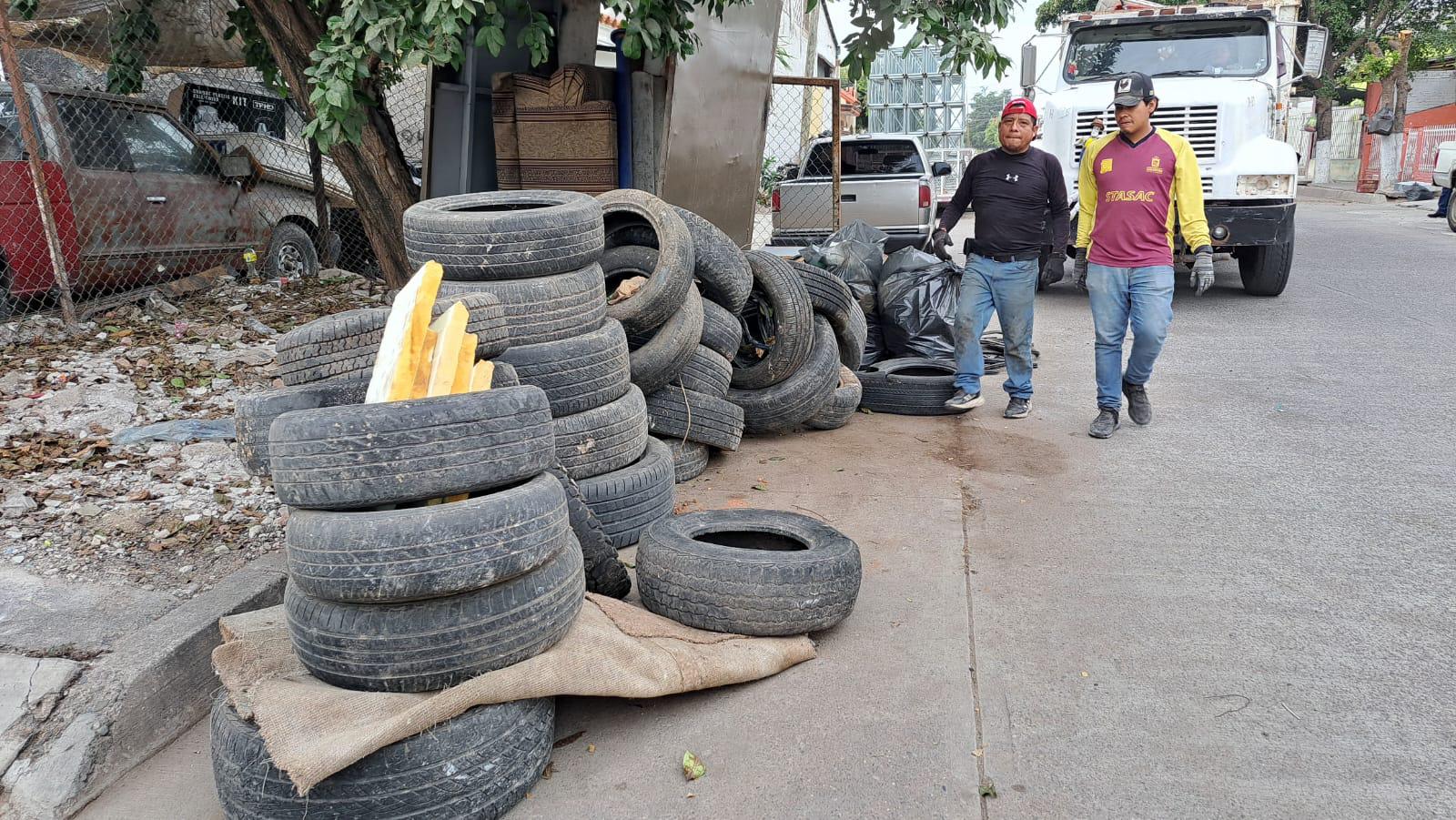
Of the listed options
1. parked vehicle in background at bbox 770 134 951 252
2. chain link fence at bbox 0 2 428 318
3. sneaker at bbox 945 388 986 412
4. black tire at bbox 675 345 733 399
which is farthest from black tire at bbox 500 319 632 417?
parked vehicle in background at bbox 770 134 951 252

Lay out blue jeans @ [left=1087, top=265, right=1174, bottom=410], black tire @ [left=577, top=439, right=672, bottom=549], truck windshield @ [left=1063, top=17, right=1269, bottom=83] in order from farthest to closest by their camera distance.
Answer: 1. truck windshield @ [left=1063, top=17, right=1269, bottom=83]
2. blue jeans @ [left=1087, top=265, right=1174, bottom=410]
3. black tire @ [left=577, top=439, right=672, bottom=549]

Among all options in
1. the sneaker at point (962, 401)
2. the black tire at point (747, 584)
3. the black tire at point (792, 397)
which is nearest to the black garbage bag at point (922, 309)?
the sneaker at point (962, 401)

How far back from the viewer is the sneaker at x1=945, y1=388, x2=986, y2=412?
671 cm

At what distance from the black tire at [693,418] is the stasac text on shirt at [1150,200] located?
2556mm

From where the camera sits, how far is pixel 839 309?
21.5 ft

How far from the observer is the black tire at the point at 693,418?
17.2 ft

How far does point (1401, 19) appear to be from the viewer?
30.4 m

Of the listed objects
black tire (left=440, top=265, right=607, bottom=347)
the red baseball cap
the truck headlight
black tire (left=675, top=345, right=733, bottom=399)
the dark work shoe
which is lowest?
the dark work shoe

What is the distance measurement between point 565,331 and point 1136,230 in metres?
3.59

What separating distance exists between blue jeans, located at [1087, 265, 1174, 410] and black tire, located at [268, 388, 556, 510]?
4.43 meters

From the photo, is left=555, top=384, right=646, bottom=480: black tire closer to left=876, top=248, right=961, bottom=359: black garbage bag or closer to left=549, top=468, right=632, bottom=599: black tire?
left=549, top=468, right=632, bottom=599: black tire

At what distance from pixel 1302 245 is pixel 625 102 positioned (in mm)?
11937

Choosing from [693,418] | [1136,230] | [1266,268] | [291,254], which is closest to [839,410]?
[693,418]

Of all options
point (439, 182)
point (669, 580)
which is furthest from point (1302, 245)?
point (669, 580)
